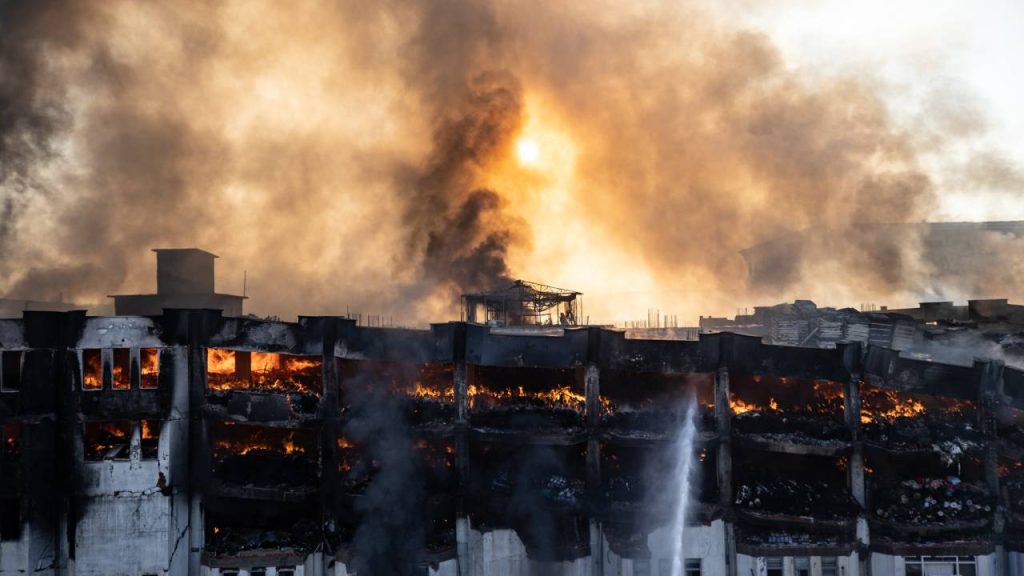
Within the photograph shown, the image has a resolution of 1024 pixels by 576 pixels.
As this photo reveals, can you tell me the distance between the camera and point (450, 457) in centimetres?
2127

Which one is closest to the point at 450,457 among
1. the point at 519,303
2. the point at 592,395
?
the point at 592,395

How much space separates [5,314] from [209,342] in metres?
26.7

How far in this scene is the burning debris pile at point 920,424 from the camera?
18.3 m

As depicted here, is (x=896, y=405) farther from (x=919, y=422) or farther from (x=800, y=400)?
(x=800, y=400)

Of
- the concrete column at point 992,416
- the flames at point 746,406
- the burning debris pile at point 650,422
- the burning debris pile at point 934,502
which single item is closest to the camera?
the concrete column at point 992,416

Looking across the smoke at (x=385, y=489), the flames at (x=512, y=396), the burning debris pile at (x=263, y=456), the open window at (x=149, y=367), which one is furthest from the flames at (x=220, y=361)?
the flames at (x=512, y=396)

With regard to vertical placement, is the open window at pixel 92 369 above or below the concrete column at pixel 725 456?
above

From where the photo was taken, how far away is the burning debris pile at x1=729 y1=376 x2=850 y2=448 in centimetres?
1919

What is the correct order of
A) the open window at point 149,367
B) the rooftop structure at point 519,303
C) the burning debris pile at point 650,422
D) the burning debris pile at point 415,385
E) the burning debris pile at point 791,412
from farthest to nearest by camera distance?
the rooftop structure at point 519,303, the burning debris pile at point 415,385, the open window at point 149,367, the burning debris pile at point 650,422, the burning debris pile at point 791,412

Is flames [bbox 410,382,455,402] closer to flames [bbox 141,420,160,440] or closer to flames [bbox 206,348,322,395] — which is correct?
flames [bbox 206,348,322,395]

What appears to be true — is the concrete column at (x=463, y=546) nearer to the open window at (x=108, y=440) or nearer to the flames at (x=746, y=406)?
the flames at (x=746, y=406)

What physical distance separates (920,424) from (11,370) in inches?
1163

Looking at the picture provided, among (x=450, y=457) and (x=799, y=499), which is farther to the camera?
(x=450, y=457)

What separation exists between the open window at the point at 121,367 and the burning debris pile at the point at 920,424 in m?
24.5
